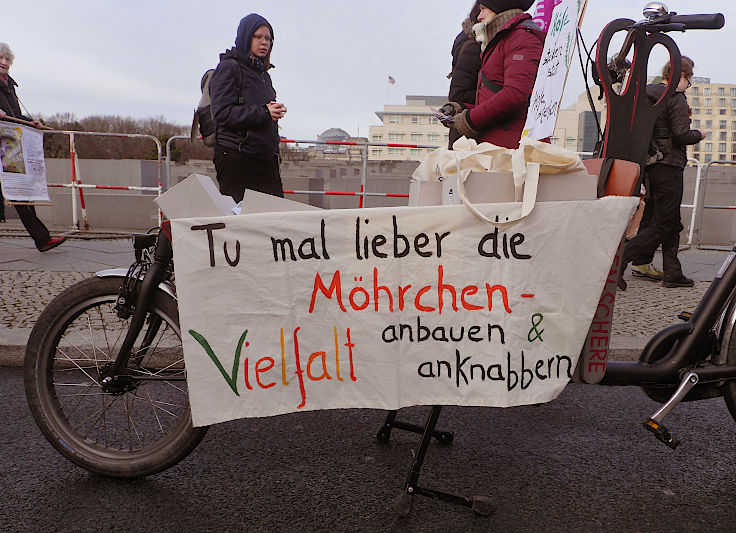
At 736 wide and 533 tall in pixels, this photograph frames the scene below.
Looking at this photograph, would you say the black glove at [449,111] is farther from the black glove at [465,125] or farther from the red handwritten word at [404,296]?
the red handwritten word at [404,296]

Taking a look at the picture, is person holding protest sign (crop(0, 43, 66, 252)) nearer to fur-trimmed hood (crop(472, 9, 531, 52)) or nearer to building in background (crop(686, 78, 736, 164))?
fur-trimmed hood (crop(472, 9, 531, 52))

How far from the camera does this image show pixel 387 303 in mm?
1985

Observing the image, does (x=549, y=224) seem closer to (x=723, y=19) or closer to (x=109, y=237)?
(x=723, y=19)

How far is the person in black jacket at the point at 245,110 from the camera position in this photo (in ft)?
13.4

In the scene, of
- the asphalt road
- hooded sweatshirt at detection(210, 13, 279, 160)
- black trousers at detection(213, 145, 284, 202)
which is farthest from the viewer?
black trousers at detection(213, 145, 284, 202)

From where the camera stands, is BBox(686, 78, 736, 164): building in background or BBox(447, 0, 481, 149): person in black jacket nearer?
BBox(447, 0, 481, 149): person in black jacket

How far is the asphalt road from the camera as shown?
2.14 metres

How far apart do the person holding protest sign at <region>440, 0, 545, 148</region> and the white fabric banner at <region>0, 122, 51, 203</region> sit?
5.38 m

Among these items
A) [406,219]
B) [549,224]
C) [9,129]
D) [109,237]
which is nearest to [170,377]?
[406,219]

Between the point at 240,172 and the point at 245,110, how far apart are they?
412mm

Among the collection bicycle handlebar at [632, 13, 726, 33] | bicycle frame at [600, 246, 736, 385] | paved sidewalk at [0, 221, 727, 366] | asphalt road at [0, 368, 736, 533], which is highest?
bicycle handlebar at [632, 13, 726, 33]

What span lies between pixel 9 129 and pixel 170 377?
588 cm

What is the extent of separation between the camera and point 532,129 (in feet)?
10.1

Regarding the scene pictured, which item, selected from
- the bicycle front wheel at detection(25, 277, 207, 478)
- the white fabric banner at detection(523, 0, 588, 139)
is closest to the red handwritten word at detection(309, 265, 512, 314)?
the bicycle front wheel at detection(25, 277, 207, 478)
